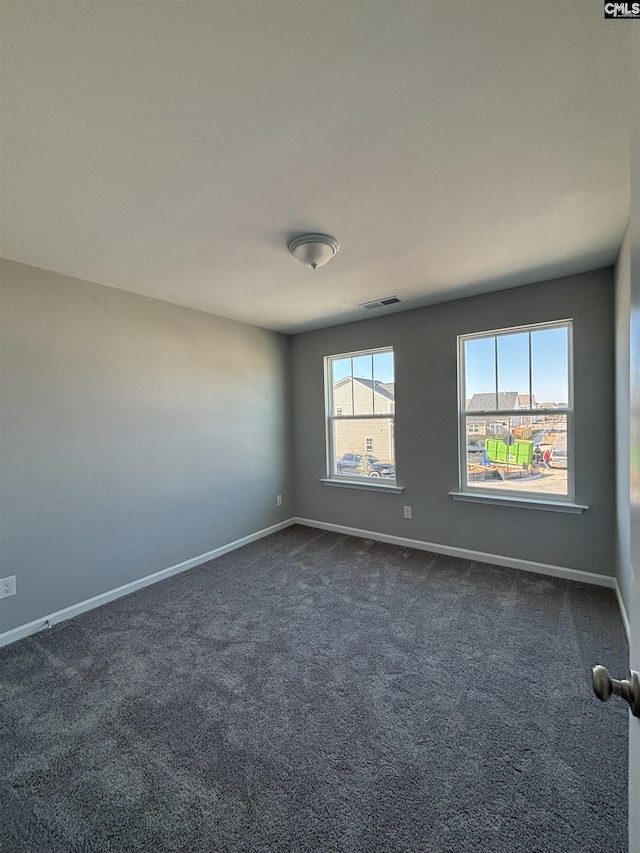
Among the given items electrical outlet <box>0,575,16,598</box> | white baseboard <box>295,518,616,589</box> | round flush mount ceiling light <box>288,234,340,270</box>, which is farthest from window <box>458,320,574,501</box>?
electrical outlet <box>0,575,16,598</box>

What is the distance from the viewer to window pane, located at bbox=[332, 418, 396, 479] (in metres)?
3.93

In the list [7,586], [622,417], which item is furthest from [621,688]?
[7,586]

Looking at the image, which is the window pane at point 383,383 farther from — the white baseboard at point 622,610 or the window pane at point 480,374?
the white baseboard at point 622,610

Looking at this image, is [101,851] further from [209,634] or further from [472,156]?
[472,156]

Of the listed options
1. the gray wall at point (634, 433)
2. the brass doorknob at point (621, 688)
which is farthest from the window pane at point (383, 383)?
the brass doorknob at point (621, 688)

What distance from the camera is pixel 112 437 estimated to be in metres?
2.81

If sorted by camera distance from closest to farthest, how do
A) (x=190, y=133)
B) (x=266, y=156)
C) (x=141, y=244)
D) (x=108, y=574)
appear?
(x=190, y=133) → (x=266, y=156) → (x=141, y=244) → (x=108, y=574)

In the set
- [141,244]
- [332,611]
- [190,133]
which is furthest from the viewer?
[332,611]

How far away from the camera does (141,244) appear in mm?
2154

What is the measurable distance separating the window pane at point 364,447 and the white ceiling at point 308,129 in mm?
2011

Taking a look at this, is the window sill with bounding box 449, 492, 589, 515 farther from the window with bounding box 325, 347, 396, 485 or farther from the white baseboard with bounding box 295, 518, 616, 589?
the window with bounding box 325, 347, 396, 485

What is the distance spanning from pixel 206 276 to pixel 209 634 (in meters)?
2.50

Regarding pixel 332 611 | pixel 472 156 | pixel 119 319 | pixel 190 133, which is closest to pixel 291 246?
pixel 190 133

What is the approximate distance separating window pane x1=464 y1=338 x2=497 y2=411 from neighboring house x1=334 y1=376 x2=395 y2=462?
2.56ft
